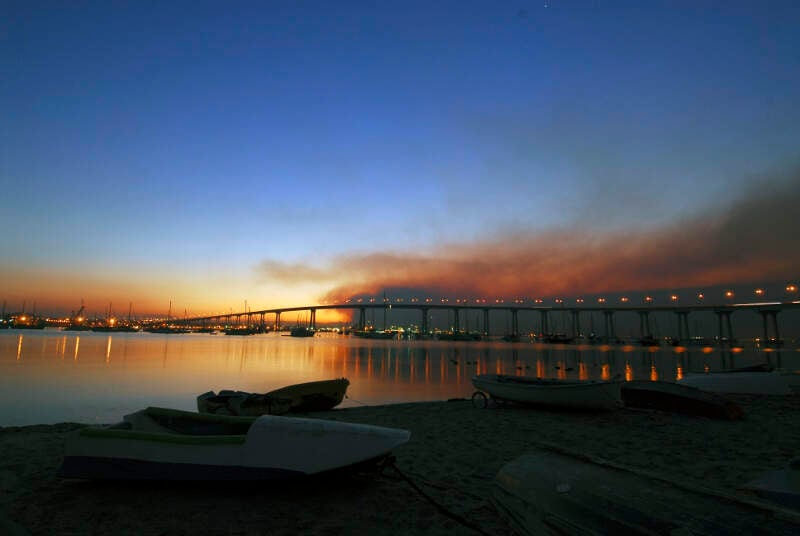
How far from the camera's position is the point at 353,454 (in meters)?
5.56

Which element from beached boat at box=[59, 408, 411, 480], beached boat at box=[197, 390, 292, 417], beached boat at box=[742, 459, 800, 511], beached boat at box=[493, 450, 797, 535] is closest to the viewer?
beached boat at box=[493, 450, 797, 535]

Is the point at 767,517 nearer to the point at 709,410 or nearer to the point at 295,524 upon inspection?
the point at 295,524

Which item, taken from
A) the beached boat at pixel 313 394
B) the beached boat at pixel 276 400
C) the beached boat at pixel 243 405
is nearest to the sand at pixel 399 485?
the beached boat at pixel 243 405

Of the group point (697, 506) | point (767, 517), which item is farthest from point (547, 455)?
point (767, 517)

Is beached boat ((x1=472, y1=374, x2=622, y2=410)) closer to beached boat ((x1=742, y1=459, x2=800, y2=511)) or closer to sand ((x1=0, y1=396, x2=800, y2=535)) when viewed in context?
sand ((x1=0, y1=396, x2=800, y2=535))

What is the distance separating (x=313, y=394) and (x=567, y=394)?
8.74 m

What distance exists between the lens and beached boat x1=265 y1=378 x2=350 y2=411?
15.3 metres

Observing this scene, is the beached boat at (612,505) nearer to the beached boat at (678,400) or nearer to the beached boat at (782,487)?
the beached boat at (782,487)

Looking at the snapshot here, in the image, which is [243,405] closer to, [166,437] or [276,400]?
[276,400]

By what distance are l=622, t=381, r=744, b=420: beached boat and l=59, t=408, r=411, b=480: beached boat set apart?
10883mm

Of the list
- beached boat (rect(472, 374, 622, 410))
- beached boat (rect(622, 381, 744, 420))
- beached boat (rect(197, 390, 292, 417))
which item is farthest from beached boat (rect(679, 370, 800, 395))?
beached boat (rect(197, 390, 292, 417))

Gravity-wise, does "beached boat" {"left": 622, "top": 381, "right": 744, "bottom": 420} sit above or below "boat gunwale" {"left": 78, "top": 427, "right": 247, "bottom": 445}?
below

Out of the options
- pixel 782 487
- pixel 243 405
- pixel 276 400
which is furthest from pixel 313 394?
pixel 782 487

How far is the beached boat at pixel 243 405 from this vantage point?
13195 mm
